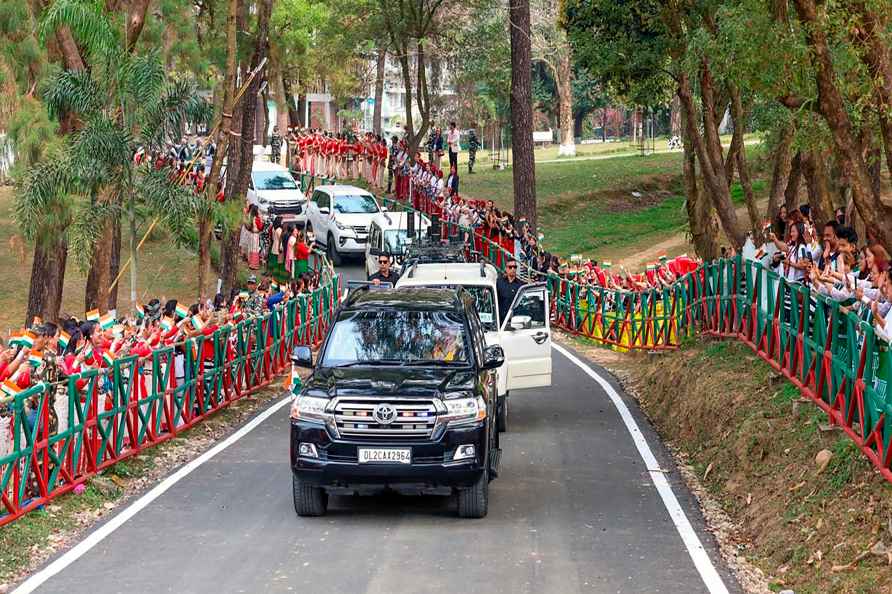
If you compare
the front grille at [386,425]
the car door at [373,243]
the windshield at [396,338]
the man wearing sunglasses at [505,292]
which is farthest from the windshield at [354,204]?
the front grille at [386,425]

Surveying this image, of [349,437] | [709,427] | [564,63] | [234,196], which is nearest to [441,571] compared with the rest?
[349,437]

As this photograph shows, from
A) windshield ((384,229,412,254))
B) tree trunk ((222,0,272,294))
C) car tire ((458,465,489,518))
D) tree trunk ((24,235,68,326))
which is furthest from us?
windshield ((384,229,412,254))

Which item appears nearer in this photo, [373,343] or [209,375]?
[373,343]

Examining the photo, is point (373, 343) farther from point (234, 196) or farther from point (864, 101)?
point (234, 196)

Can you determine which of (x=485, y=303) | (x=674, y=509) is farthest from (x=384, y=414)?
(x=485, y=303)

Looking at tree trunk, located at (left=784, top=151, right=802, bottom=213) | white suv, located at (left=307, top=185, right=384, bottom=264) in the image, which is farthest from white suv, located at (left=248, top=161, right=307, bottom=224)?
tree trunk, located at (left=784, top=151, right=802, bottom=213)

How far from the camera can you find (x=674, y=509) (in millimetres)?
12383

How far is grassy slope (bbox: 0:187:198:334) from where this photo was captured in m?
37.8

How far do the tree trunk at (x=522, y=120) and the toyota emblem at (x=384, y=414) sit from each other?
1009 inches

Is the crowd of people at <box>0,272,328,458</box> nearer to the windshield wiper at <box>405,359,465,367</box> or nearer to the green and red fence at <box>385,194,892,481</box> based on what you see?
the windshield wiper at <box>405,359,465,367</box>

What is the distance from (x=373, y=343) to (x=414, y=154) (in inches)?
1380

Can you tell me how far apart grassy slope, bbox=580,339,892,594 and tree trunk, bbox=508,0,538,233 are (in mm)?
18600

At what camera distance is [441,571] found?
32.8ft

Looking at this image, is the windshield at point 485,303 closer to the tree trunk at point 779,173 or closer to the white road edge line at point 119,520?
the white road edge line at point 119,520
